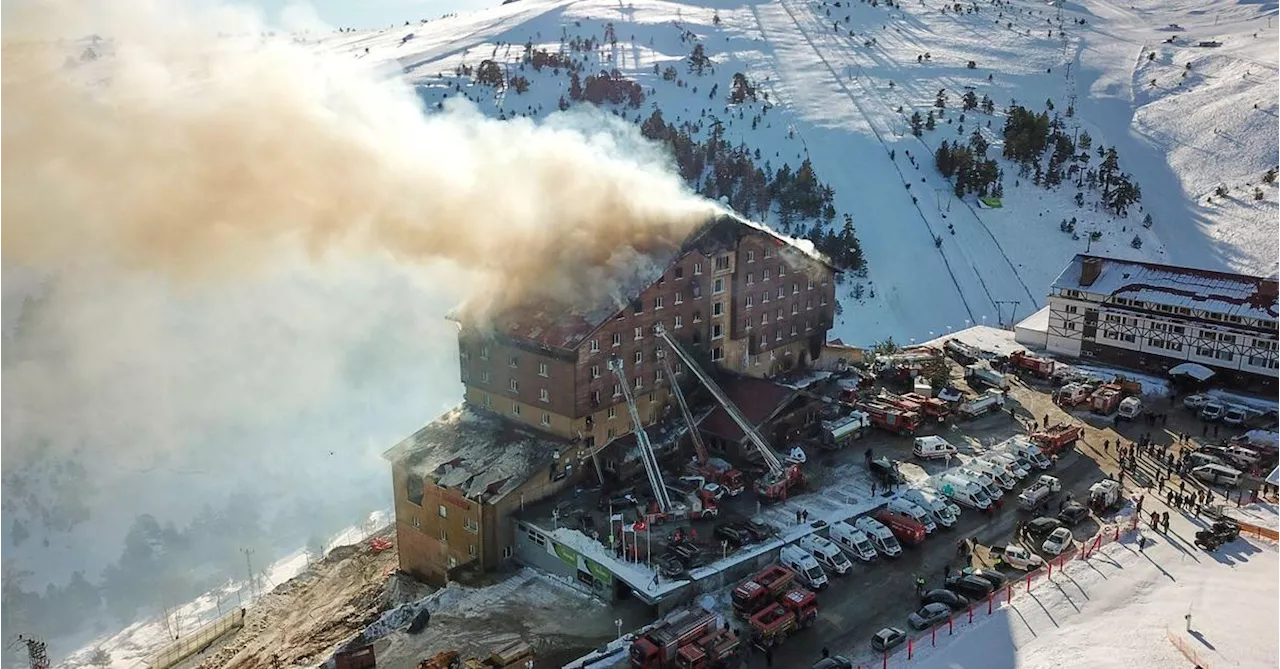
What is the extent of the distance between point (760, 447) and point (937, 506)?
7073mm

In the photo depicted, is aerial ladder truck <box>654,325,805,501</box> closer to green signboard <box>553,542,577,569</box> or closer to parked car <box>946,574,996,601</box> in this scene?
green signboard <box>553,542,577,569</box>

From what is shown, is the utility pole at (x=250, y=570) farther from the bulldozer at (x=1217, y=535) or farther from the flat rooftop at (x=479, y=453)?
the bulldozer at (x=1217, y=535)

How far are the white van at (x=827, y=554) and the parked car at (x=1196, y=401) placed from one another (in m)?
22.6

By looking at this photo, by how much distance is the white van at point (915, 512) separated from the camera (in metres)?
35.0

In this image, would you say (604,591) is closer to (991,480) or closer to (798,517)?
(798,517)

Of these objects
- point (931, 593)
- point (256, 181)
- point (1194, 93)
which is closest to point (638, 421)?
point (931, 593)

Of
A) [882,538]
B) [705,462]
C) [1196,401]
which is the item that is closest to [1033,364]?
[1196,401]

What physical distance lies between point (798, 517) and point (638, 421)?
7.45 m

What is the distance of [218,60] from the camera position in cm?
3981

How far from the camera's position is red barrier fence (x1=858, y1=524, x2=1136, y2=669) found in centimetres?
2772

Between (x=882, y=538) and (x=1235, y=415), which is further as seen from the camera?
(x=1235, y=415)

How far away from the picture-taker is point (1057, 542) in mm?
33188

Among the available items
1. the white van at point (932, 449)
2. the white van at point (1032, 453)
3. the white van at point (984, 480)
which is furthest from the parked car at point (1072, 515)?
the white van at point (932, 449)

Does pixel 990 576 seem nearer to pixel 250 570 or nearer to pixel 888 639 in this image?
pixel 888 639
